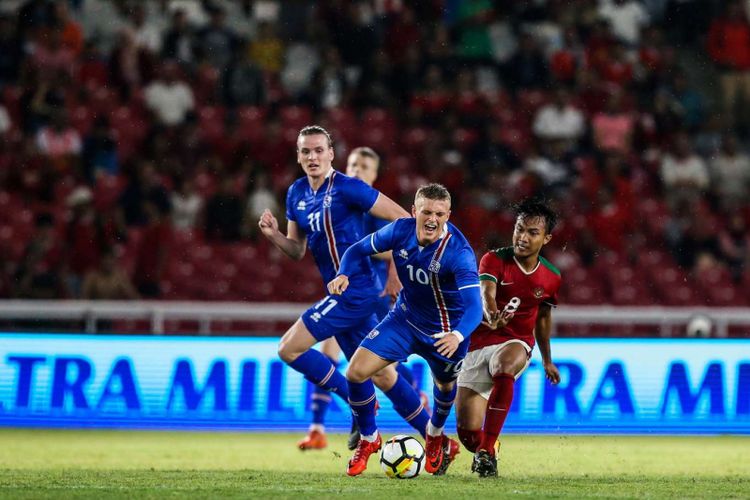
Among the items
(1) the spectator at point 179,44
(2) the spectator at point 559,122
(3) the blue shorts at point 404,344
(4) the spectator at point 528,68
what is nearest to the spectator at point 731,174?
(2) the spectator at point 559,122

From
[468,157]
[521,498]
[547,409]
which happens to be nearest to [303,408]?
[547,409]

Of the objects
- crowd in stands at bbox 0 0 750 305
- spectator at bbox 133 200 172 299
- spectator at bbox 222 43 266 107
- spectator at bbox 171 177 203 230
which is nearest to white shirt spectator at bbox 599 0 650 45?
crowd in stands at bbox 0 0 750 305

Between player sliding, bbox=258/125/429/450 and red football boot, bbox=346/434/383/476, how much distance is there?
59 centimetres

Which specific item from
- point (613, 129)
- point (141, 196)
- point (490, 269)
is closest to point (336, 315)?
point (490, 269)

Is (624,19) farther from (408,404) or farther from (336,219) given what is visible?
(408,404)

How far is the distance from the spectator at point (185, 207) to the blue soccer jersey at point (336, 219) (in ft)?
20.6

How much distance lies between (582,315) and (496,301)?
15.0 feet

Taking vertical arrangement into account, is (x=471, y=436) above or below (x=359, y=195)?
below

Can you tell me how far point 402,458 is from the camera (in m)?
7.57

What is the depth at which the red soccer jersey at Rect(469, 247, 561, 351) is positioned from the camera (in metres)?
7.91

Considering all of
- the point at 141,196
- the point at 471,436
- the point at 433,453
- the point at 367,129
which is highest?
the point at 367,129

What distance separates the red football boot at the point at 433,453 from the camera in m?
7.93

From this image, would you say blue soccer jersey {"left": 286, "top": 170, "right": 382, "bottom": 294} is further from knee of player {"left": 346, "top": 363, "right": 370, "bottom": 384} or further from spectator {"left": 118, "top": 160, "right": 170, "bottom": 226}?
spectator {"left": 118, "top": 160, "right": 170, "bottom": 226}

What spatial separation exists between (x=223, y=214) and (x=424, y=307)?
7.19m
